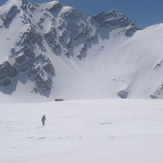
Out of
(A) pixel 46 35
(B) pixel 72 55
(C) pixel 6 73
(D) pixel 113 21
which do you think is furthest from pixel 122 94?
(D) pixel 113 21

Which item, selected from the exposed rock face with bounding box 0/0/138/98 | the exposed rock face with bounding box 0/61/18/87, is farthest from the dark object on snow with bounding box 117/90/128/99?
the exposed rock face with bounding box 0/61/18/87

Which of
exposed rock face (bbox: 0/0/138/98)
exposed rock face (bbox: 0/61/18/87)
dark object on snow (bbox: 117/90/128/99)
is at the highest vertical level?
exposed rock face (bbox: 0/0/138/98)

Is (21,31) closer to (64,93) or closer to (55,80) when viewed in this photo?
(55,80)

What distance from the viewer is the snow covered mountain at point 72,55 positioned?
109688mm

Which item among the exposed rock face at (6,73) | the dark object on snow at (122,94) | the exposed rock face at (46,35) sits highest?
the exposed rock face at (46,35)

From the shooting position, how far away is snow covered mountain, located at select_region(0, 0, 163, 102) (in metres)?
110

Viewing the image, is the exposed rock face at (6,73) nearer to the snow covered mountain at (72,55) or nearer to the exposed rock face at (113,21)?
the snow covered mountain at (72,55)

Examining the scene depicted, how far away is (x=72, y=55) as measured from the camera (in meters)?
145

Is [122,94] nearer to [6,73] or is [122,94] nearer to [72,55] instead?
[72,55]

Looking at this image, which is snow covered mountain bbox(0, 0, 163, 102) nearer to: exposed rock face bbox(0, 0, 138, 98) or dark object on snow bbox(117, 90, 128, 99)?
exposed rock face bbox(0, 0, 138, 98)

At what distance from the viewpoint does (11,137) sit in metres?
16.2

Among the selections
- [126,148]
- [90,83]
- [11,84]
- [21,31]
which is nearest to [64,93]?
[90,83]

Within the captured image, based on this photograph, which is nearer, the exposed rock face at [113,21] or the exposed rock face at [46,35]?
the exposed rock face at [46,35]

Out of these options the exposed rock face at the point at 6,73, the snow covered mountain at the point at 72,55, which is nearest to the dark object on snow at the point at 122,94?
the snow covered mountain at the point at 72,55
